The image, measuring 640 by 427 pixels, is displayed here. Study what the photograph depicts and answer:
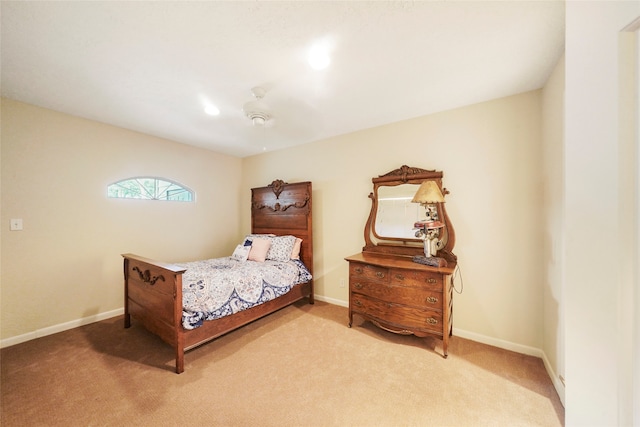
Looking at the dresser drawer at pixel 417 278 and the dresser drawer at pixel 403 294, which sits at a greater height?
the dresser drawer at pixel 417 278

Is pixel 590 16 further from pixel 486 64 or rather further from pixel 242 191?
pixel 242 191

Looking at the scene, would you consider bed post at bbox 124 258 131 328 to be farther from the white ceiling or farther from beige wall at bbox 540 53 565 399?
beige wall at bbox 540 53 565 399

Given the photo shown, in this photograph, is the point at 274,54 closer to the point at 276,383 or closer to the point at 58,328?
the point at 276,383

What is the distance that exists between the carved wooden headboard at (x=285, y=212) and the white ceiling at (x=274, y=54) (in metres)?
1.33

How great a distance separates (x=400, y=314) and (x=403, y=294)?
0.20m

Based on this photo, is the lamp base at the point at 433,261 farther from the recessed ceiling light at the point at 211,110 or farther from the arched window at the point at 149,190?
the arched window at the point at 149,190

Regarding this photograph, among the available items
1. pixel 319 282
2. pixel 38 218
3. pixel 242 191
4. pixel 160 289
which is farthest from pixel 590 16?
pixel 242 191

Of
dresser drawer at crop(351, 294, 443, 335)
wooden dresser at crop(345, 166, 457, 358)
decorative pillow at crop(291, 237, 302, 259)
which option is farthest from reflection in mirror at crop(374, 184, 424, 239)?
decorative pillow at crop(291, 237, 302, 259)

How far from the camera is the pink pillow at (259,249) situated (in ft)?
11.2

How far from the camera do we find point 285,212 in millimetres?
3830

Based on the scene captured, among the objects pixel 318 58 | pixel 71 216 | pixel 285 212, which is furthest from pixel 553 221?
pixel 71 216

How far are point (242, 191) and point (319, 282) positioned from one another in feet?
7.77

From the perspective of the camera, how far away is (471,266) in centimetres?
248

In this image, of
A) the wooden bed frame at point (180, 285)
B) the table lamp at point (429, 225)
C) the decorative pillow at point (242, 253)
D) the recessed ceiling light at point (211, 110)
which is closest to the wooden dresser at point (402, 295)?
the table lamp at point (429, 225)
